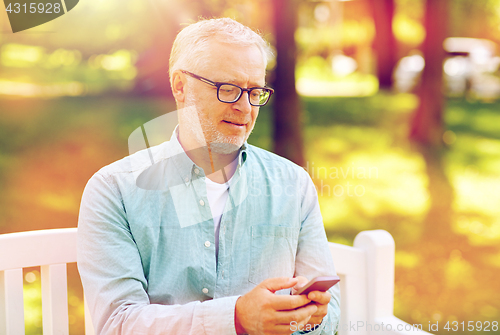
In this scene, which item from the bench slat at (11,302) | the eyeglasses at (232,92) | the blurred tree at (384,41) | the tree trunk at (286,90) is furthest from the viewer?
the blurred tree at (384,41)

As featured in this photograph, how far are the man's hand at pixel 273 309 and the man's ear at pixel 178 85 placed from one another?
0.73 meters

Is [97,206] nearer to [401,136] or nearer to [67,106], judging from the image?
[67,106]

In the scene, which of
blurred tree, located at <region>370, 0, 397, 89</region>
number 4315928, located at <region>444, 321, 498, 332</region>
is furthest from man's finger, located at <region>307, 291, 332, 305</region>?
blurred tree, located at <region>370, 0, 397, 89</region>

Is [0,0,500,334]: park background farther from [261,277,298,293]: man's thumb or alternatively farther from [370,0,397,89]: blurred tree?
[261,277,298,293]: man's thumb

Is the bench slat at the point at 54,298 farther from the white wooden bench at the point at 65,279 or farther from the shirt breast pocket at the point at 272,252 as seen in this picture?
the shirt breast pocket at the point at 272,252

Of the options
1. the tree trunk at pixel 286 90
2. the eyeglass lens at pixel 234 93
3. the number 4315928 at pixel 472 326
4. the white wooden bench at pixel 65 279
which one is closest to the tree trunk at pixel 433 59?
the tree trunk at pixel 286 90

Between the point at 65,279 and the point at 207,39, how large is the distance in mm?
892

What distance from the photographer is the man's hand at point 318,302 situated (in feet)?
3.77

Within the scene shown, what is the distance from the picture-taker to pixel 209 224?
1.40 m

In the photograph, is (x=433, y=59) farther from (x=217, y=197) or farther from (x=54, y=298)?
(x=54, y=298)

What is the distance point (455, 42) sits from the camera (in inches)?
327

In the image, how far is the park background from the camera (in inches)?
145

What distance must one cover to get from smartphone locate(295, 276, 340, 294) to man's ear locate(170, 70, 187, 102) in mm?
787

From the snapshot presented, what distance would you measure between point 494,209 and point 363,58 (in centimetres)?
415
